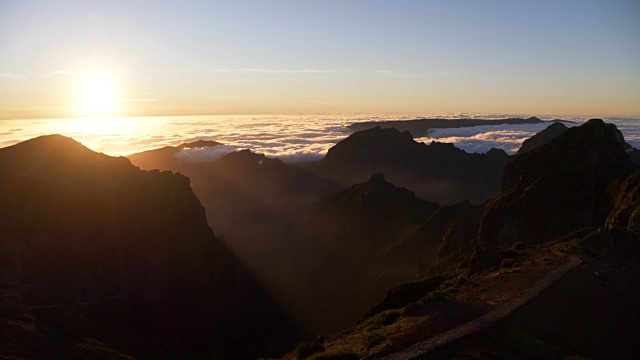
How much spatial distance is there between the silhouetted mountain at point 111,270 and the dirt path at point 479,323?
43.0 metres

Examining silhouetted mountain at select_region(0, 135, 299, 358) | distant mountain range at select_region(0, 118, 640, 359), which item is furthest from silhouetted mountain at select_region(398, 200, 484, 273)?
silhouetted mountain at select_region(0, 135, 299, 358)

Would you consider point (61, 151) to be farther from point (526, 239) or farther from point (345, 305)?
point (526, 239)

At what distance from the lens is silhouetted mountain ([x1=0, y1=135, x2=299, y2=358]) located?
188 feet

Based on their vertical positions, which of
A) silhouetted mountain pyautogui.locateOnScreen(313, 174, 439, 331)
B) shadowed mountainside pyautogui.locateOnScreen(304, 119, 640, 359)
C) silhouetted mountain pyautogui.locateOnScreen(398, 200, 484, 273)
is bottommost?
silhouetted mountain pyautogui.locateOnScreen(313, 174, 439, 331)

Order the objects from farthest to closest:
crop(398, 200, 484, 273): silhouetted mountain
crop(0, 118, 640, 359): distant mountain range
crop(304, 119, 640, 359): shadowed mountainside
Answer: crop(398, 200, 484, 273): silhouetted mountain < crop(0, 118, 640, 359): distant mountain range < crop(304, 119, 640, 359): shadowed mountainside

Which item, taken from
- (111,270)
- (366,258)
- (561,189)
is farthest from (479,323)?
(366,258)

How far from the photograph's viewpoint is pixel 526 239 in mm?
65938

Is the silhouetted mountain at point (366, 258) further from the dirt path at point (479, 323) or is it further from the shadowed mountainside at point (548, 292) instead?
the dirt path at point (479, 323)

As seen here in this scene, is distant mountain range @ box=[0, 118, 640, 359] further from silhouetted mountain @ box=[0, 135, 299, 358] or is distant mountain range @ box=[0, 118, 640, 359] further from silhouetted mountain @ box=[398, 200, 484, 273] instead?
silhouetted mountain @ box=[398, 200, 484, 273]

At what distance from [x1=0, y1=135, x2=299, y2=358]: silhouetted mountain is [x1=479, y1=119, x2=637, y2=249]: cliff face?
5728 centimetres

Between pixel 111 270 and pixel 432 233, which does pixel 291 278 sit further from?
pixel 111 270

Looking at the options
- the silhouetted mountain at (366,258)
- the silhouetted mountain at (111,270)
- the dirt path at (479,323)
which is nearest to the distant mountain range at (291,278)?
the silhouetted mountain at (111,270)

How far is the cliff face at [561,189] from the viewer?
2486 inches

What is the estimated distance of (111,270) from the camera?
3201 inches
